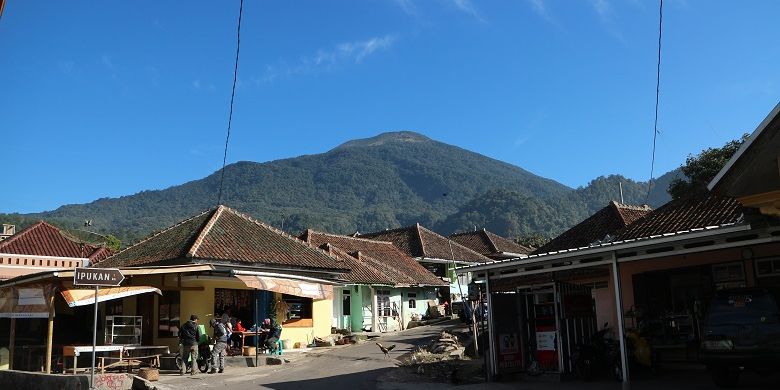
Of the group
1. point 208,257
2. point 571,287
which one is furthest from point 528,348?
point 208,257

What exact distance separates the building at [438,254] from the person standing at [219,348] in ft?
86.6

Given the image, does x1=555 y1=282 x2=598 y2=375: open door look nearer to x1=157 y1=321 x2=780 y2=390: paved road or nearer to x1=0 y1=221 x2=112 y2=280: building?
x1=157 y1=321 x2=780 y2=390: paved road

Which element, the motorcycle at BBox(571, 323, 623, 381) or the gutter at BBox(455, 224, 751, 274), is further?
the motorcycle at BBox(571, 323, 623, 381)

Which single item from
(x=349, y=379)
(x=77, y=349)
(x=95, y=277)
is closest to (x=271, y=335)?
(x=349, y=379)

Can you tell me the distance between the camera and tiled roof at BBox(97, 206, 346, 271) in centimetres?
2178

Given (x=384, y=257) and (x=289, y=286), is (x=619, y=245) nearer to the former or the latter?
(x=289, y=286)

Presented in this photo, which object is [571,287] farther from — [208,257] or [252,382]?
[208,257]

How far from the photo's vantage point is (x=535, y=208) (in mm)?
139875

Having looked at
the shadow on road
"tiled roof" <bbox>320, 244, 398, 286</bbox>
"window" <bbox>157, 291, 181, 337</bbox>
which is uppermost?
"tiled roof" <bbox>320, 244, 398, 286</bbox>

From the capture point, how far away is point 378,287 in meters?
35.3

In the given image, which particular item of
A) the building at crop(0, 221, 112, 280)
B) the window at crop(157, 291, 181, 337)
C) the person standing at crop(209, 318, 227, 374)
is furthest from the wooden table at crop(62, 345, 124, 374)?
the building at crop(0, 221, 112, 280)

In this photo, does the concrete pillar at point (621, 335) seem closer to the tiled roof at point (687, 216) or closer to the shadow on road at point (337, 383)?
the shadow on road at point (337, 383)

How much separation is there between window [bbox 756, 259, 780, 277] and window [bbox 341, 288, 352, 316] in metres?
21.5

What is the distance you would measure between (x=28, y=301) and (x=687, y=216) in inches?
710
